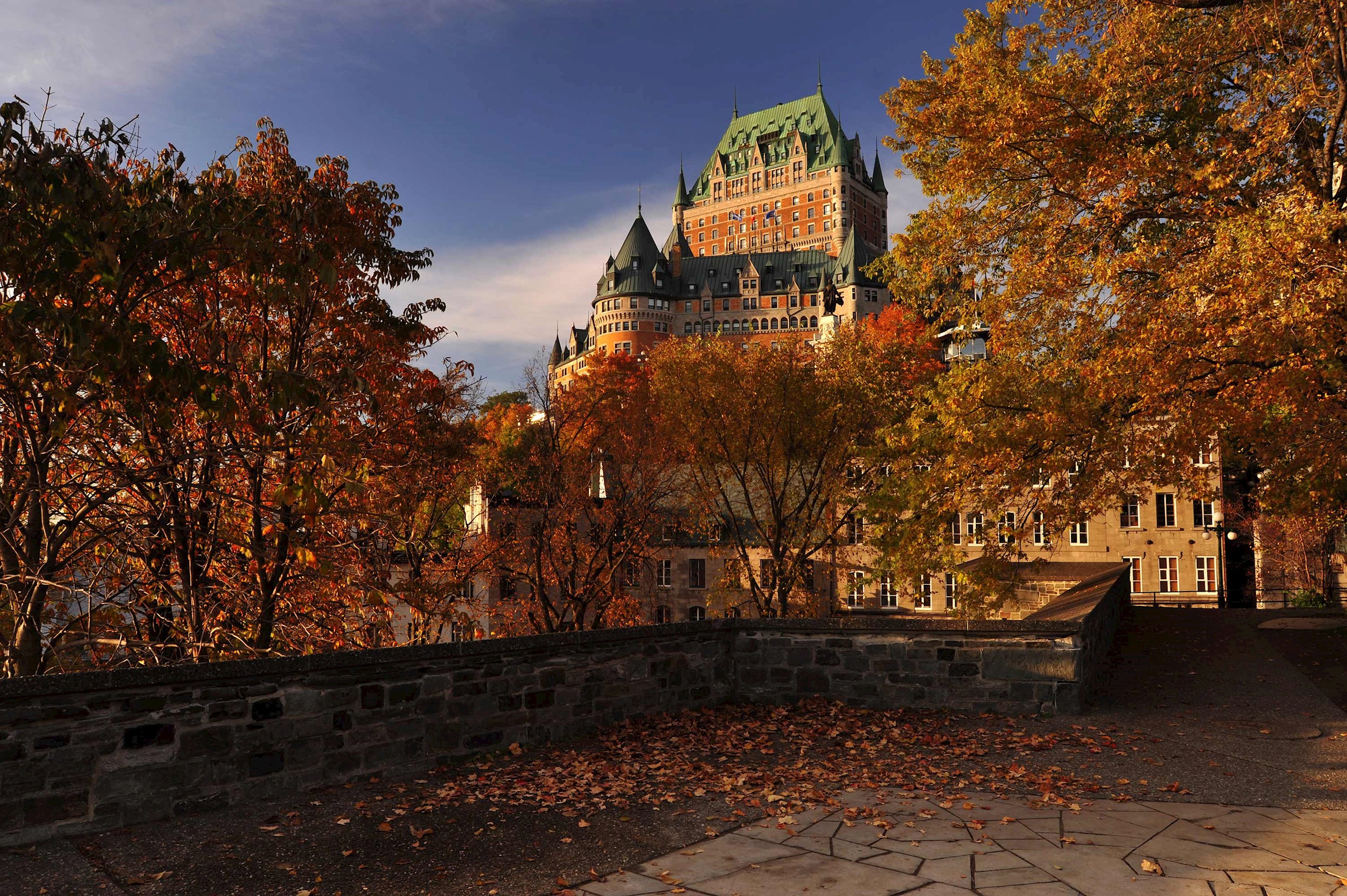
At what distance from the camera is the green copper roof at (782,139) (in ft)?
485

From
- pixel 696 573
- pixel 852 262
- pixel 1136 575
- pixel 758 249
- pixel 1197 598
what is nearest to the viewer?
pixel 1197 598

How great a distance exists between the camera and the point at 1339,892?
15.1 feet

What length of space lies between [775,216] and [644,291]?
3503 cm

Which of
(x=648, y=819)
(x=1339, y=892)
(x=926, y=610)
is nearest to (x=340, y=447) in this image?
(x=648, y=819)

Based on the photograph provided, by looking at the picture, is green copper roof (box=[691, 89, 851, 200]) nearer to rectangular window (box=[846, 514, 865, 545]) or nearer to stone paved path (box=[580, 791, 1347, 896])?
rectangular window (box=[846, 514, 865, 545])

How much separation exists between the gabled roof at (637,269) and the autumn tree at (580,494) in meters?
97.3

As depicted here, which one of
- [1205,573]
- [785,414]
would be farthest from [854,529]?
[1205,573]

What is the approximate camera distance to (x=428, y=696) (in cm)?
732

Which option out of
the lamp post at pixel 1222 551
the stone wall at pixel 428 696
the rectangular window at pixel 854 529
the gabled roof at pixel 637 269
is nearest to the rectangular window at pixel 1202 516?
the lamp post at pixel 1222 551

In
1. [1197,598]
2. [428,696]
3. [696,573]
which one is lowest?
[1197,598]

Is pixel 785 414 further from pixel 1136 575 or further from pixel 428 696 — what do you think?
pixel 1136 575

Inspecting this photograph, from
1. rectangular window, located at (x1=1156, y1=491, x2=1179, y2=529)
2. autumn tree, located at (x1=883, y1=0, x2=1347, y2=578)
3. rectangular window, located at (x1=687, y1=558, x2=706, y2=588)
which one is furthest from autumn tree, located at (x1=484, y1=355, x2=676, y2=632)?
rectangular window, located at (x1=1156, y1=491, x2=1179, y2=529)

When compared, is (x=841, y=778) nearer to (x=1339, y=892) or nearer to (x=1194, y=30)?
(x=1339, y=892)

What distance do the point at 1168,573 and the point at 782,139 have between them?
408 ft
